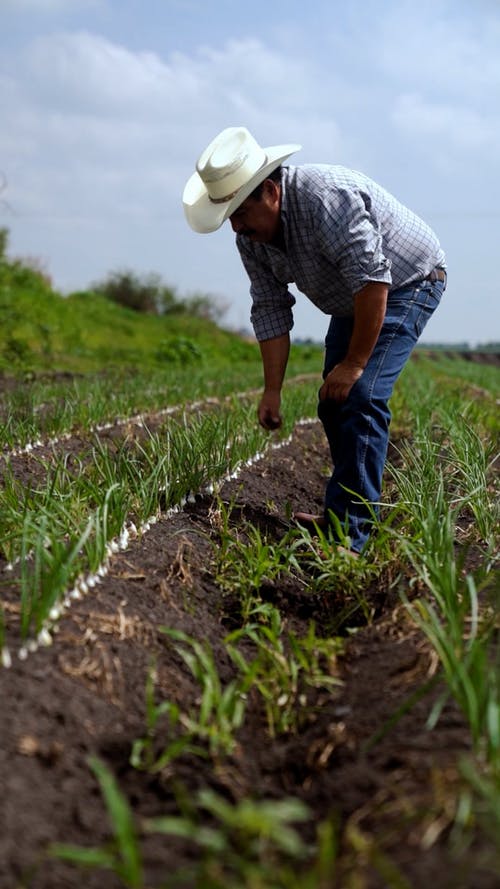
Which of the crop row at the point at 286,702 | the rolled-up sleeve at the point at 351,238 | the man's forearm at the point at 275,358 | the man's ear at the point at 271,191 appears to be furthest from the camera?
the man's forearm at the point at 275,358

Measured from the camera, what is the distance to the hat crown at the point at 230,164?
2881 mm

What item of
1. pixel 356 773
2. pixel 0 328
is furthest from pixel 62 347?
pixel 356 773

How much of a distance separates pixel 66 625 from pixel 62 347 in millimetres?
12010

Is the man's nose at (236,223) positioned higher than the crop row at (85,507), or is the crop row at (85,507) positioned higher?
the man's nose at (236,223)

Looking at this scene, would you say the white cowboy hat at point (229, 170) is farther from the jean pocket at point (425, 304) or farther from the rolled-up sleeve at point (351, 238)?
the jean pocket at point (425, 304)

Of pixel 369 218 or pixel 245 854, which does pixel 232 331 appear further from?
pixel 245 854

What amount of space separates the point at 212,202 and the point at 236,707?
6.29 ft

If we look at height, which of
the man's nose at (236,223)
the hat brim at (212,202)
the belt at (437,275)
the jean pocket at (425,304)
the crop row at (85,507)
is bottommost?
the crop row at (85,507)

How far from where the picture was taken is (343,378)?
3002 millimetres

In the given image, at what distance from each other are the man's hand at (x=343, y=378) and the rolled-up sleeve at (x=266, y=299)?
0.59m

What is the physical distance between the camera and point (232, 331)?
84.7 feet

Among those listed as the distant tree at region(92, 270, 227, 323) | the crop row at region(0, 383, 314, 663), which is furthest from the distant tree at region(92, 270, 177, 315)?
the crop row at region(0, 383, 314, 663)

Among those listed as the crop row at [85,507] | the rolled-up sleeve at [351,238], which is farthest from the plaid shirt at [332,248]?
the crop row at [85,507]

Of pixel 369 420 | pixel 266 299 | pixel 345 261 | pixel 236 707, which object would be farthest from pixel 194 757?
pixel 266 299
